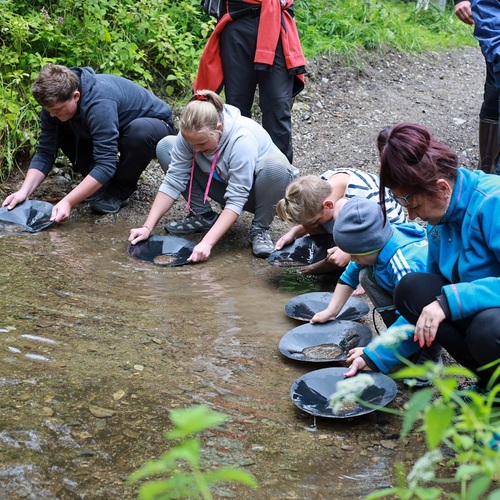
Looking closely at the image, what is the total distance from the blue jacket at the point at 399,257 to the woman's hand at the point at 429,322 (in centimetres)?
43

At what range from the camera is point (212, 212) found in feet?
15.6

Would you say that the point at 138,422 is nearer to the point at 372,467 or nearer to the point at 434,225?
the point at 372,467

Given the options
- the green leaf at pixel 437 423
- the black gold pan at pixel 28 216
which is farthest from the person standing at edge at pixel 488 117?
the green leaf at pixel 437 423

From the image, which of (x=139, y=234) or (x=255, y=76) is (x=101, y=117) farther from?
(x=255, y=76)

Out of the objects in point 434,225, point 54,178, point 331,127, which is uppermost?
point 434,225

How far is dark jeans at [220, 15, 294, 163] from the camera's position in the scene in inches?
185

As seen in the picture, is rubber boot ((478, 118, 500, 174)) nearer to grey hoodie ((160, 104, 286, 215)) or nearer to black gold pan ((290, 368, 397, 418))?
grey hoodie ((160, 104, 286, 215))

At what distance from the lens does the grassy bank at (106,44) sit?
533 centimetres

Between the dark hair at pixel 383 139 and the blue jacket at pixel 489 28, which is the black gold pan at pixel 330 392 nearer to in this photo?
the dark hair at pixel 383 139

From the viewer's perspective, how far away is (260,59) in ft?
15.0

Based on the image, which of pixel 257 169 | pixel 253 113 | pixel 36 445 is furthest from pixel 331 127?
pixel 36 445

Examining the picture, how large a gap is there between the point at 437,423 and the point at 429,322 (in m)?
1.36

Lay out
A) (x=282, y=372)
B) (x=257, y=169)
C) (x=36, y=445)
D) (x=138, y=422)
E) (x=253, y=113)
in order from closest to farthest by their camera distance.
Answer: (x=36, y=445) → (x=138, y=422) → (x=282, y=372) → (x=257, y=169) → (x=253, y=113)

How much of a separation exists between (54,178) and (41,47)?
1.18 metres
